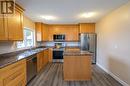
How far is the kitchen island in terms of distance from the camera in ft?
13.4

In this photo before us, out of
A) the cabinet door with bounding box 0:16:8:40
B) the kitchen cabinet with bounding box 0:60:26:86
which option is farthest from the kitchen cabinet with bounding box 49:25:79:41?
the cabinet door with bounding box 0:16:8:40

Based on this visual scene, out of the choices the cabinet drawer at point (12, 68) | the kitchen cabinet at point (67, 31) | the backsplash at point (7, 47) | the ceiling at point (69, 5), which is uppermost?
the ceiling at point (69, 5)

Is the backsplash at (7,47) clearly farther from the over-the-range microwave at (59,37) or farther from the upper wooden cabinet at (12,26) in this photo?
the over-the-range microwave at (59,37)

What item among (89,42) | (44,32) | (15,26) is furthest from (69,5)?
(44,32)

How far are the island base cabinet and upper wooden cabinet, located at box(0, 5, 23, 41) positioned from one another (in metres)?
1.71

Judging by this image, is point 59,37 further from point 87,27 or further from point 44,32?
point 87,27

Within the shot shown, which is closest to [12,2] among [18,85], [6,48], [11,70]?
[6,48]

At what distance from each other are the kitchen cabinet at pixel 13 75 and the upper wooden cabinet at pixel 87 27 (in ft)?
15.4

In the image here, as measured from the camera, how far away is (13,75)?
2670mm

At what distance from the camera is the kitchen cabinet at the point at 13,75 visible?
2.25 meters

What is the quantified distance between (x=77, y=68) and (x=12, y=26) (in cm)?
239

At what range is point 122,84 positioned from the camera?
3.68m

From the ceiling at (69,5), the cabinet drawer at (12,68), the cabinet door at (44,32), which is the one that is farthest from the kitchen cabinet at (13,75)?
the cabinet door at (44,32)

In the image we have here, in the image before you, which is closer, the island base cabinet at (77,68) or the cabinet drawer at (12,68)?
the cabinet drawer at (12,68)
